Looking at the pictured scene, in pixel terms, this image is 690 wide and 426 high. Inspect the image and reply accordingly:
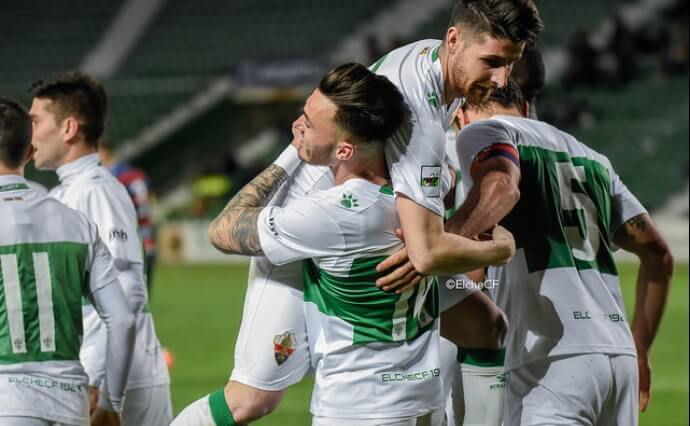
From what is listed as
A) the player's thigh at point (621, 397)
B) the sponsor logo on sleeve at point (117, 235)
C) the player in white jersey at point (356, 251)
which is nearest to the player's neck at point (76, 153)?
the sponsor logo on sleeve at point (117, 235)

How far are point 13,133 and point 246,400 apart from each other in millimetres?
1222

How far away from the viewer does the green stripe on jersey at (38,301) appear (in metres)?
3.78

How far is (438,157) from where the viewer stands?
141 inches

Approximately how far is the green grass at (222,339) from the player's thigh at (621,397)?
4.00 ft

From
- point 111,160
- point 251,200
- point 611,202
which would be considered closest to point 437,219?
point 251,200

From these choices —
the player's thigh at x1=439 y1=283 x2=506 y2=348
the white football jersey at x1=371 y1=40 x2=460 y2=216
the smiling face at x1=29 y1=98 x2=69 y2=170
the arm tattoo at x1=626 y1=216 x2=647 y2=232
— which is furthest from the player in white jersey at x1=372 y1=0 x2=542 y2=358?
the smiling face at x1=29 y1=98 x2=69 y2=170

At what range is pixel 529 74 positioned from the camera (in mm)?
4414

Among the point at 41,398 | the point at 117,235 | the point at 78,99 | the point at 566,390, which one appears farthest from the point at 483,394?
the point at 78,99

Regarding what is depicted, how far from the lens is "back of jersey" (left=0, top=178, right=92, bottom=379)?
378cm

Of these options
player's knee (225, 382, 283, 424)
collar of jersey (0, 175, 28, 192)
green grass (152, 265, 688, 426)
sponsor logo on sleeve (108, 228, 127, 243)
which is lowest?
green grass (152, 265, 688, 426)

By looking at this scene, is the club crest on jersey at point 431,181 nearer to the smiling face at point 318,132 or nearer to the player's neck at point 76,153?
the smiling face at point 318,132

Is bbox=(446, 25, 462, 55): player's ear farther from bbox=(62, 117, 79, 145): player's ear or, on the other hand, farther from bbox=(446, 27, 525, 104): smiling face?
bbox=(62, 117, 79, 145): player's ear

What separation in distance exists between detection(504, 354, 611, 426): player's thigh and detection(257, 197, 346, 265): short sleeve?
37.3 inches

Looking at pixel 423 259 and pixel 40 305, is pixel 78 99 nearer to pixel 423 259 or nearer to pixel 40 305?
pixel 40 305
